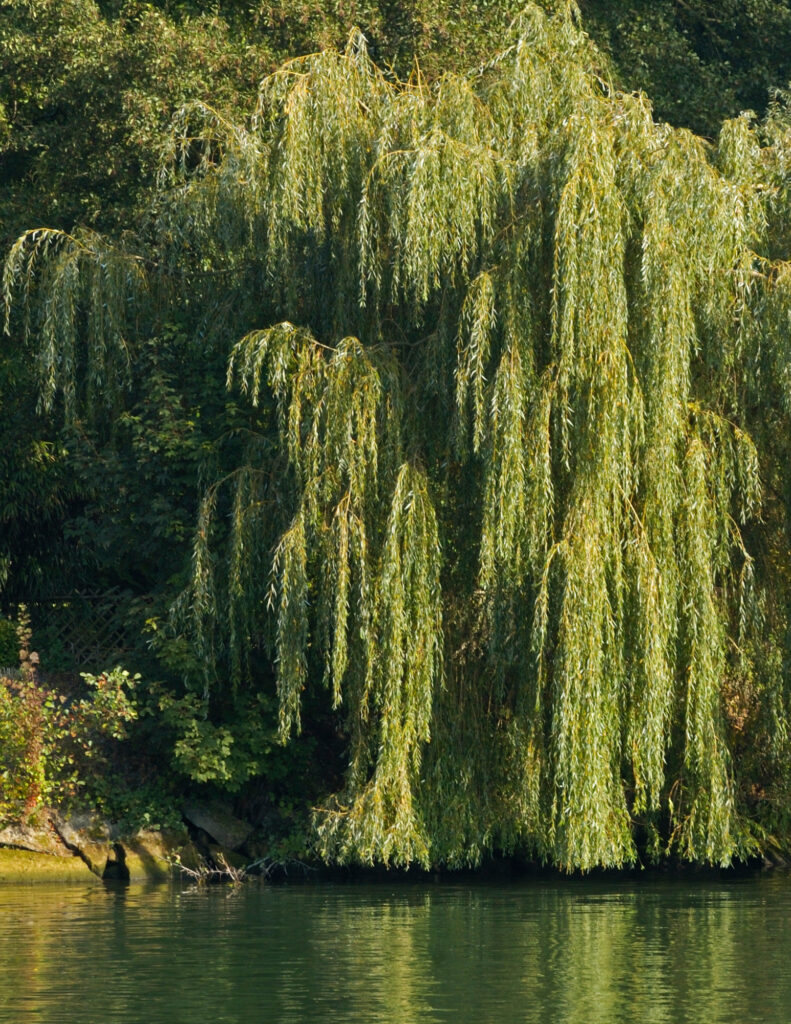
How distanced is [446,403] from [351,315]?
5.67 ft

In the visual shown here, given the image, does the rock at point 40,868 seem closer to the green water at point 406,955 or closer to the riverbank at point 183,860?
the riverbank at point 183,860

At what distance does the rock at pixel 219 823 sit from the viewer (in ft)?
66.7

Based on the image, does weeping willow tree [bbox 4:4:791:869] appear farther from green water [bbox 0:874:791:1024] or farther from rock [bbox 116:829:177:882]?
rock [bbox 116:829:177:882]

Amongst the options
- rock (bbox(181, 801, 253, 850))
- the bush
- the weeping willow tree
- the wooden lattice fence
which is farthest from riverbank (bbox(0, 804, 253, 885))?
the weeping willow tree

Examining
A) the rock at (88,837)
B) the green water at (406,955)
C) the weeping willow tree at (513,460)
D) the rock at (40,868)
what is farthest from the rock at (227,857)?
Answer: the weeping willow tree at (513,460)

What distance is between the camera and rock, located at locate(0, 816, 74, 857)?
20.2 metres

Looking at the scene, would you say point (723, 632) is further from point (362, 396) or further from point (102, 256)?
point (102, 256)

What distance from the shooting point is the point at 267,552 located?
1848 cm

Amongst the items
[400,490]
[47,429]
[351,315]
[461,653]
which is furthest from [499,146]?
[47,429]

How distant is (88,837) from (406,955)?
845 cm

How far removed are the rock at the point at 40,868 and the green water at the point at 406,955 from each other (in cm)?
196

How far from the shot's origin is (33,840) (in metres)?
20.3

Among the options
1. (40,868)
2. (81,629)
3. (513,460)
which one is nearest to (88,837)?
(40,868)

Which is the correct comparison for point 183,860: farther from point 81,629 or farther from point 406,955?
point 406,955
